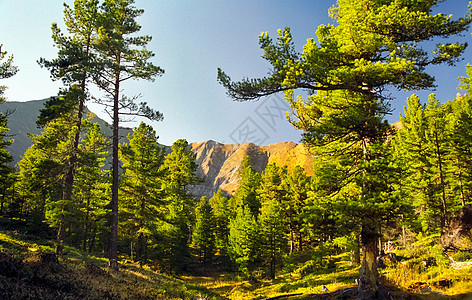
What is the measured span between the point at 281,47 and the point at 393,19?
4.01 m

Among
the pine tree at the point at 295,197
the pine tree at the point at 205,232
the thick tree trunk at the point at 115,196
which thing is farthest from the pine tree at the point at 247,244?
the thick tree trunk at the point at 115,196

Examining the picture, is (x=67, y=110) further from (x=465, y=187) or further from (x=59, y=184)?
(x=465, y=187)

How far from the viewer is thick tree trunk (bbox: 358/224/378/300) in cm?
929

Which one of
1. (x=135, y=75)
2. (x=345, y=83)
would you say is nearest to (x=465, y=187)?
(x=345, y=83)

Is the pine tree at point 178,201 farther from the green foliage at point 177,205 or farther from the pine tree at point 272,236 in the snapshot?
the pine tree at point 272,236

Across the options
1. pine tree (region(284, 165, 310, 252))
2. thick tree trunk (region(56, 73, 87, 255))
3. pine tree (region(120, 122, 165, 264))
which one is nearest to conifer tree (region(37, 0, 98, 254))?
thick tree trunk (region(56, 73, 87, 255))

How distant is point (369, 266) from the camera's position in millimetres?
9492

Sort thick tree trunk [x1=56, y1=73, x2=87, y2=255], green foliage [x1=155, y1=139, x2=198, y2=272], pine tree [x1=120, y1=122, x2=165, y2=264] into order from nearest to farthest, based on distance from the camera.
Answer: thick tree trunk [x1=56, y1=73, x2=87, y2=255] → pine tree [x1=120, y1=122, x2=165, y2=264] → green foliage [x1=155, y1=139, x2=198, y2=272]

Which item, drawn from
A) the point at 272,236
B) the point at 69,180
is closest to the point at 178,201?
the point at 272,236

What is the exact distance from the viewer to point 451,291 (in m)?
9.42

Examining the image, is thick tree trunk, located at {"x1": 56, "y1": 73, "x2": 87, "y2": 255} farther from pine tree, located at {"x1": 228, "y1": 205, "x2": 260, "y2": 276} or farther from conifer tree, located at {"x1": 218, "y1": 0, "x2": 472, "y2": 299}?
pine tree, located at {"x1": 228, "y1": 205, "x2": 260, "y2": 276}

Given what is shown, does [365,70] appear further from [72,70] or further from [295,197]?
[295,197]

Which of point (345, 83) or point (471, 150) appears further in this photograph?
point (471, 150)

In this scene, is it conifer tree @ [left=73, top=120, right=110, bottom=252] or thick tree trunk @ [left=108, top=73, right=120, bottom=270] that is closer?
thick tree trunk @ [left=108, top=73, right=120, bottom=270]
